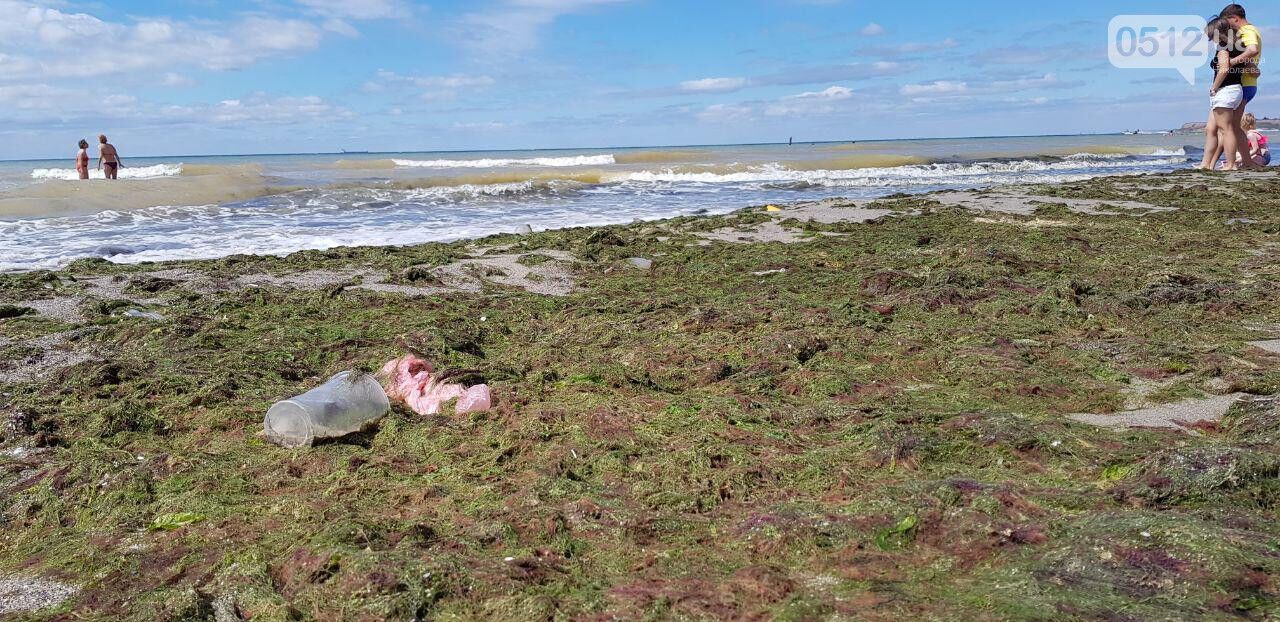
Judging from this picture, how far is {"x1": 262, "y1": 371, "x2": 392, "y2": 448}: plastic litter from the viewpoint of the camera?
10.7ft

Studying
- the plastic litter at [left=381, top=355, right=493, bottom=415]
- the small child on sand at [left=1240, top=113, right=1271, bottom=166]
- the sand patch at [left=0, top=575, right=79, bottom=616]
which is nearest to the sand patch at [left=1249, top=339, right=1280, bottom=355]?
the plastic litter at [left=381, top=355, right=493, bottom=415]

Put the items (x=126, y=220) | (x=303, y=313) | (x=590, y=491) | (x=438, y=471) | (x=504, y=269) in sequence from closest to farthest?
1. (x=590, y=491)
2. (x=438, y=471)
3. (x=303, y=313)
4. (x=504, y=269)
5. (x=126, y=220)

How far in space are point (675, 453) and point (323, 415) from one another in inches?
53.9

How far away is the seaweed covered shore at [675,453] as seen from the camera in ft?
6.77

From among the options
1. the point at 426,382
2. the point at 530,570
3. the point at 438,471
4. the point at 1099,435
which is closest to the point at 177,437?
the point at 426,382

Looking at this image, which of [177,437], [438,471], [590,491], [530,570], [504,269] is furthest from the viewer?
[504,269]

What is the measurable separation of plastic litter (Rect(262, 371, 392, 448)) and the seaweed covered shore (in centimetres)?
8

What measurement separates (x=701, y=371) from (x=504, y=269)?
3.53 meters

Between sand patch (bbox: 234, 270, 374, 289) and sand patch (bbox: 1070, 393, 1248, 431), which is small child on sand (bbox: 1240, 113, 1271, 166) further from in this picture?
sand patch (bbox: 234, 270, 374, 289)

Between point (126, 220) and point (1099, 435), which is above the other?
point (126, 220)

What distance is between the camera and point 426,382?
150 inches

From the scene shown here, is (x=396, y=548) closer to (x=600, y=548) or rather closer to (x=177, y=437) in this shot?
(x=600, y=548)

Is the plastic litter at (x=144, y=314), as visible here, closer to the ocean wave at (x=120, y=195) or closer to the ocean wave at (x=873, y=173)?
the ocean wave at (x=120, y=195)

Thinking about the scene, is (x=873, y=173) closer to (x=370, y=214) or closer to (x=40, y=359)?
(x=370, y=214)
